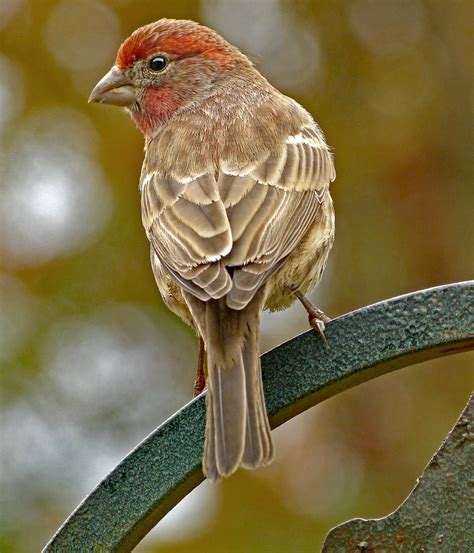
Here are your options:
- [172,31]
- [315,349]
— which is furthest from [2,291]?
[315,349]

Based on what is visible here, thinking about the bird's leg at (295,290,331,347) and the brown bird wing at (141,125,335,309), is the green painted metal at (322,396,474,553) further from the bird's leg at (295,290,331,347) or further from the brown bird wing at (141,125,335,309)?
the brown bird wing at (141,125,335,309)

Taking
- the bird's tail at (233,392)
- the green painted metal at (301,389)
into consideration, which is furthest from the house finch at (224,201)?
the green painted metal at (301,389)

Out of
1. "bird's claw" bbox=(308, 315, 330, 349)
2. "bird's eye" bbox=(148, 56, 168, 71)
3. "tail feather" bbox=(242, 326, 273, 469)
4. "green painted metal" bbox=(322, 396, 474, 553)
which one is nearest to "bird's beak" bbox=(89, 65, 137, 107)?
"bird's eye" bbox=(148, 56, 168, 71)

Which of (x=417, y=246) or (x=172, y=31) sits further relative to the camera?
(x=417, y=246)

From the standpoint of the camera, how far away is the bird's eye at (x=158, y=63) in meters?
6.07

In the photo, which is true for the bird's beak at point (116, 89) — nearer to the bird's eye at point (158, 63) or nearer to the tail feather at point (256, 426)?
the bird's eye at point (158, 63)

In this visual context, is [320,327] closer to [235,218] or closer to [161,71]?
[235,218]

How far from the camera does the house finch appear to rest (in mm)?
3707

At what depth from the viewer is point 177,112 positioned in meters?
5.88

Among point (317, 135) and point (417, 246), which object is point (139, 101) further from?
point (417, 246)

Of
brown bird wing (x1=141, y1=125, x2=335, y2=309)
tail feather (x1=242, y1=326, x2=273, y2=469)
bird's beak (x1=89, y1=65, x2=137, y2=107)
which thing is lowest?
tail feather (x1=242, y1=326, x2=273, y2=469)

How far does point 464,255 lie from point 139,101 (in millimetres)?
2002

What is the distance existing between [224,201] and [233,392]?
981 mm

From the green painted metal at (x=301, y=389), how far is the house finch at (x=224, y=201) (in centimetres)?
13
